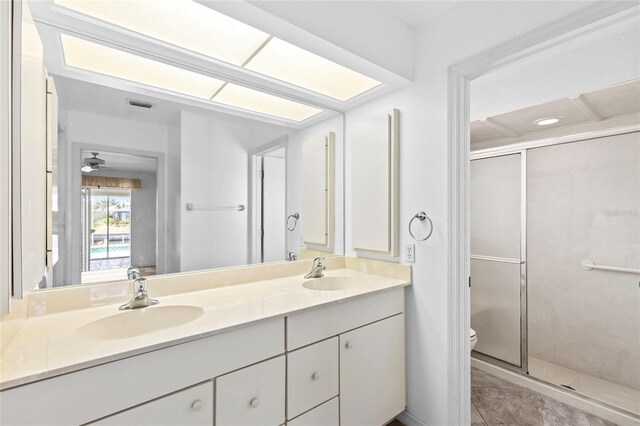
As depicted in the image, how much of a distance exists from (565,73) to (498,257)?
1487 mm

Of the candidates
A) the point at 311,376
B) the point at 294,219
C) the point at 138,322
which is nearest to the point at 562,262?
the point at 294,219

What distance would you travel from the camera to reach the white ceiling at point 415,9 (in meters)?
1.60

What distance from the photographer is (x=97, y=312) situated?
1217mm

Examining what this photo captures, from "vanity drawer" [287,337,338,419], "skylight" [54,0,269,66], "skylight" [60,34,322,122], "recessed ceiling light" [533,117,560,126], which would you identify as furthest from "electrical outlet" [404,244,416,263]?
"recessed ceiling light" [533,117,560,126]

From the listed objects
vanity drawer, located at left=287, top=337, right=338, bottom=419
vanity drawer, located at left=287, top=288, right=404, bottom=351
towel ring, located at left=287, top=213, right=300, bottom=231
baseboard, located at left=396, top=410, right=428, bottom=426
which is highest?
towel ring, located at left=287, top=213, right=300, bottom=231

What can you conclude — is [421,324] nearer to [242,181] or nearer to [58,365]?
[242,181]

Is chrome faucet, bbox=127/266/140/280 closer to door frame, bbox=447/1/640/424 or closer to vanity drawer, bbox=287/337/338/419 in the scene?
vanity drawer, bbox=287/337/338/419

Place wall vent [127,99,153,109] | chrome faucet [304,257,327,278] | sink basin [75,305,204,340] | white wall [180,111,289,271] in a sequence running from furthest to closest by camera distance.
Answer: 1. chrome faucet [304,257,327,278]
2. white wall [180,111,289,271]
3. wall vent [127,99,153,109]
4. sink basin [75,305,204,340]

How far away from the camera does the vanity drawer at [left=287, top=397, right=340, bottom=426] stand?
129 centimetres

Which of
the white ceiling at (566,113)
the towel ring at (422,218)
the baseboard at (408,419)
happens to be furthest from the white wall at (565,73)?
the baseboard at (408,419)

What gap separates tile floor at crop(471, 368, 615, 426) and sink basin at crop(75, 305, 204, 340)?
5.92ft

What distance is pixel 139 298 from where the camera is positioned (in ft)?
4.19

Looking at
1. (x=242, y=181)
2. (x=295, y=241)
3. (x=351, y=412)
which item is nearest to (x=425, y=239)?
(x=295, y=241)

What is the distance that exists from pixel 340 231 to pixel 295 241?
0.38 m
